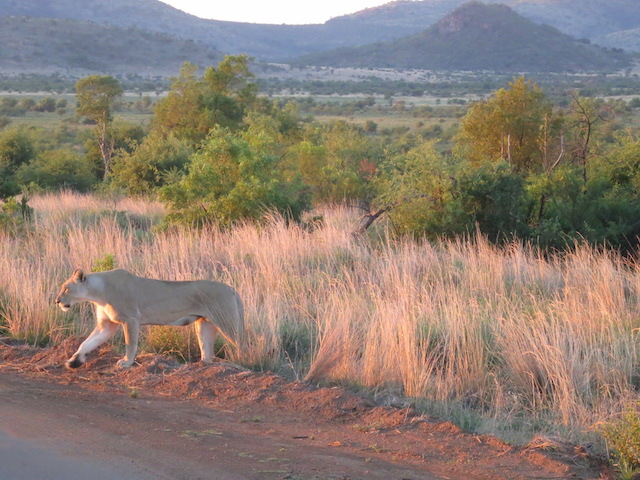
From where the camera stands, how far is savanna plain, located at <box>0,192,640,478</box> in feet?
22.5

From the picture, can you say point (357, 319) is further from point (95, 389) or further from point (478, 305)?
point (95, 389)

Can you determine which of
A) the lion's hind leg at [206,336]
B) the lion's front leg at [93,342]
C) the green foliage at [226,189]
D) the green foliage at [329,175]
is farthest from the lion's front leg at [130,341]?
the green foliage at [329,175]

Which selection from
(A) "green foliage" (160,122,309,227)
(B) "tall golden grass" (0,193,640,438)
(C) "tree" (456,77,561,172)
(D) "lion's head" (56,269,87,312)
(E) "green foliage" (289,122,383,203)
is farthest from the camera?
(E) "green foliage" (289,122,383,203)

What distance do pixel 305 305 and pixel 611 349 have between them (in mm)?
3180

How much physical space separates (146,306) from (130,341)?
33 cm

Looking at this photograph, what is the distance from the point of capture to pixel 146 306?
750 centimetres

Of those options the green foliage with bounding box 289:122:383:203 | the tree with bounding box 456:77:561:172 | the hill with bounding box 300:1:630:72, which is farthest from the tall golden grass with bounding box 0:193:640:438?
the hill with bounding box 300:1:630:72

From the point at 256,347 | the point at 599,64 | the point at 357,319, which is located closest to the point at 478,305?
the point at 357,319

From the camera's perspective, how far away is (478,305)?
Answer: 30.0 ft

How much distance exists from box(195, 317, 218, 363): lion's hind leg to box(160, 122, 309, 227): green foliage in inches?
286

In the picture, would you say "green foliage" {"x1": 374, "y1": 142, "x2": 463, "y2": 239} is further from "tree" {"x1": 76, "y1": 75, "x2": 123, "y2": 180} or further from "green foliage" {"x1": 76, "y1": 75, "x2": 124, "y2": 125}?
"green foliage" {"x1": 76, "y1": 75, "x2": 124, "y2": 125}

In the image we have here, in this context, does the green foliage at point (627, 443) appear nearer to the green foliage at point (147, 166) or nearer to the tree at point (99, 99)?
the green foliage at point (147, 166)

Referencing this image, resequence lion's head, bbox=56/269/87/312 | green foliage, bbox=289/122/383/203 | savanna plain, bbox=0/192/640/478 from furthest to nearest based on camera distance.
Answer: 1. green foliage, bbox=289/122/383/203
2. lion's head, bbox=56/269/87/312
3. savanna plain, bbox=0/192/640/478

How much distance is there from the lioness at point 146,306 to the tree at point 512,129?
13188 mm
